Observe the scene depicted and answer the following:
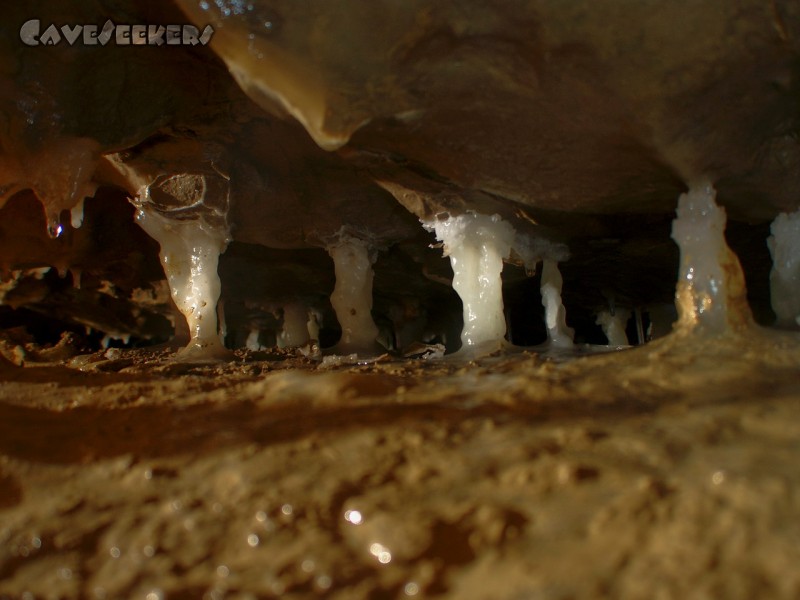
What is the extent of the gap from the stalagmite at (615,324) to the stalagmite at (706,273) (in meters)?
4.45

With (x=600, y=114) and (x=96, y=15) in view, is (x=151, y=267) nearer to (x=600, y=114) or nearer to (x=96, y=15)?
(x=96, y=15)

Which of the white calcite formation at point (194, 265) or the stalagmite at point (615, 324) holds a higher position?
the white calcite formation at point (194, 265)

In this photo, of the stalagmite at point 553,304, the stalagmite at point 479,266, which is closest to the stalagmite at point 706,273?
the stalagmite at point 479,266

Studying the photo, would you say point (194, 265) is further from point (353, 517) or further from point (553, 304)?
point (353, 517)

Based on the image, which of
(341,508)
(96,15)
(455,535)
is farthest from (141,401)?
(96,15)

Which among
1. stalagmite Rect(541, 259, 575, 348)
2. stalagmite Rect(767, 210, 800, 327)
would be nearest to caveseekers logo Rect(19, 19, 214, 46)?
stalagmite Rect(541, 259, 575, 348)

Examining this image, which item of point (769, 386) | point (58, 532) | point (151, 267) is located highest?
point (151, 267)

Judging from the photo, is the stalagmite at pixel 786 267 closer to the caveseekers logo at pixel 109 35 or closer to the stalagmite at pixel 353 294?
the stalagmite at pixel 353 294

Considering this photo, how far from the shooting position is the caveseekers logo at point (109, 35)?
130 inches

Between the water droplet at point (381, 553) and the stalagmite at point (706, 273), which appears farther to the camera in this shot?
the stalagmite at point (706, 273)

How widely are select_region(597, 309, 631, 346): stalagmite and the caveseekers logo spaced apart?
20.1 ft

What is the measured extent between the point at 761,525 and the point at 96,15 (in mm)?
3707

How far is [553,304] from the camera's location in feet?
18.0

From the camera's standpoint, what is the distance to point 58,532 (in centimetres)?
211
